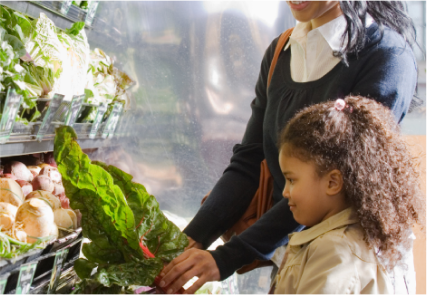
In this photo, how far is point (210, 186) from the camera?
7.93 feet

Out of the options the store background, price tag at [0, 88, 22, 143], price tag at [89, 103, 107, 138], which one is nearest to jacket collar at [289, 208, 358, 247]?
price tag at [0, 88, 22, 143]

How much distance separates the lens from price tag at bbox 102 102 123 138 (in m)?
1.90

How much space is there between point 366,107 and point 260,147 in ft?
1.56

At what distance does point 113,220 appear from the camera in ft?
3.30

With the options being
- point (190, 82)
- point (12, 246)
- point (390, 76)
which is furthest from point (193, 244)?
point (190, 82)

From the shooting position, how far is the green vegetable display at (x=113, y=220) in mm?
984

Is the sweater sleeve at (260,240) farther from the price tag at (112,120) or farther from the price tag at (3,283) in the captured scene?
the price tag at (112,120)

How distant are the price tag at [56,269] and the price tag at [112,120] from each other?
862mm

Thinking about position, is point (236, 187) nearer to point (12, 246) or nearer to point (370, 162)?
point (370, 162)

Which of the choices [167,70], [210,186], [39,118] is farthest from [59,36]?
[210,186]

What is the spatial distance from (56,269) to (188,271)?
0.33 metres

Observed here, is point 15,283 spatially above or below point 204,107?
below

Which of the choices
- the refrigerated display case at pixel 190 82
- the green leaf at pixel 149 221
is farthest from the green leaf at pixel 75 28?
the green leaf at pixel 149 221

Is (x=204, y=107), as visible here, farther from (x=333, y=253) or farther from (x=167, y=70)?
(x=333, y=253)
